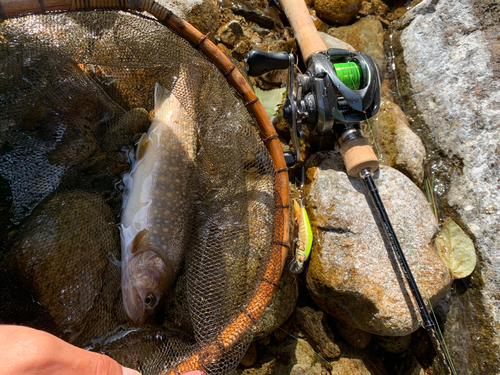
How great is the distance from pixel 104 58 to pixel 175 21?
72 cm

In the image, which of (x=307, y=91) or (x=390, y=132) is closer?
(x=307, y=91)

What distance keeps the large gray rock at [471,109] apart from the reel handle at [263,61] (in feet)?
6.87

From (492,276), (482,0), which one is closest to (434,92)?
(482,0)

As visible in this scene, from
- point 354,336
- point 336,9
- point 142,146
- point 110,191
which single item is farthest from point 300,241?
point 336,9

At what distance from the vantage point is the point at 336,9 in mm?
4293

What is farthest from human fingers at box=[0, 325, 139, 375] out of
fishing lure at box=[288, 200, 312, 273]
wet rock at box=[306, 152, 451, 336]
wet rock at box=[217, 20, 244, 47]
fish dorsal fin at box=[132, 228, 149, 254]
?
wet rock at box=[217, 20, 244, 47]

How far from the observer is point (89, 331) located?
246 cm

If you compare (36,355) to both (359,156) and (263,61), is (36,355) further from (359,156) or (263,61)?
(359,156)

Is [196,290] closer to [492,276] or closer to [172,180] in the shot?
[172,180]

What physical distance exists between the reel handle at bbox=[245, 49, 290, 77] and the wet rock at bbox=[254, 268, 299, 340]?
1.85m

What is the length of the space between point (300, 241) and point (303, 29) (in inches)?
89.5

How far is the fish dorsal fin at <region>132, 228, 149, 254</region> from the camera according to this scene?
2584 millimetres

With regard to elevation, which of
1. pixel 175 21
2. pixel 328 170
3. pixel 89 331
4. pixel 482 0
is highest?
pixel 175 21

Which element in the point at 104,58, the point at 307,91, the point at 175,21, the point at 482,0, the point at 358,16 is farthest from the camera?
the point at 358,16
